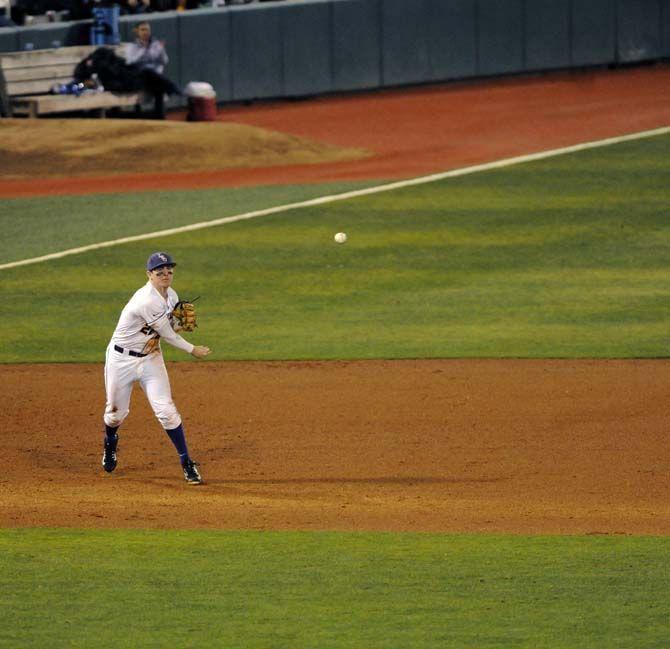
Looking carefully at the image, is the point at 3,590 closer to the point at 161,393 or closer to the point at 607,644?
the point at 161,393

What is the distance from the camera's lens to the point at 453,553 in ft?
29.2

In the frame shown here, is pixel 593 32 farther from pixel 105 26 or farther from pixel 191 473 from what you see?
pixel 191 473

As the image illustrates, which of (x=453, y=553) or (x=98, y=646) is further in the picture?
(x=453, y=553)

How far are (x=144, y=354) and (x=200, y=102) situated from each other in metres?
A: 16.1

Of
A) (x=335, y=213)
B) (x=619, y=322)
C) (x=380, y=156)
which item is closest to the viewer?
(x=619, y=322)

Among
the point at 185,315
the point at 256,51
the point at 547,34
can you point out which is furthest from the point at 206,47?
the point at 185,315

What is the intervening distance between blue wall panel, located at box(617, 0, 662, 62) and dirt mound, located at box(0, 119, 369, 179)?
9.28m

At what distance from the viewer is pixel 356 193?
21.7 m

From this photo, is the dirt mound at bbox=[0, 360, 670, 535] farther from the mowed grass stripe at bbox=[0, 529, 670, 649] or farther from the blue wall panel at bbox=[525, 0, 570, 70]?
the blue wall panel at bbox=[525, 0, 570, 70]

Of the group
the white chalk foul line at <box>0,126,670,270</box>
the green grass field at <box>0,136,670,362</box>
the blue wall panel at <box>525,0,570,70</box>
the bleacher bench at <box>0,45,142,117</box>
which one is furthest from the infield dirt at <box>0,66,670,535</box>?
the blue wall panel at <box>525,0,570,70</box>

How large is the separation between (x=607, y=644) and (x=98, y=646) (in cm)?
253

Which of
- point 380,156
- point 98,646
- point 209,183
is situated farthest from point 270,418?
point 380,156

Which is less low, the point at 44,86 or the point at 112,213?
the point at 44,86

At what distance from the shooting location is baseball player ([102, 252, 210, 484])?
413 inches
